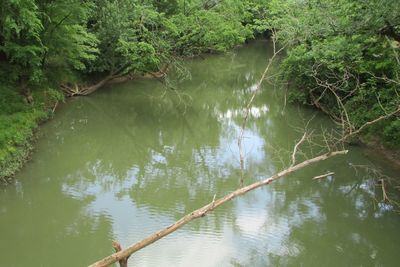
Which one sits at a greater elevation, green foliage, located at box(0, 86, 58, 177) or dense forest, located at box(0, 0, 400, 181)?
dense forest, located at box(0, 0, 400, 181)

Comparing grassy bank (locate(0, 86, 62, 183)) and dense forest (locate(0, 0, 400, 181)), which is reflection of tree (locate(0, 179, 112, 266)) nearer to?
grassy bank (locate(0, 86, 62, 183))

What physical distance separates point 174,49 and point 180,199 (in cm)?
1191

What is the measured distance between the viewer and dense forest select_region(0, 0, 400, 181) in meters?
11.0

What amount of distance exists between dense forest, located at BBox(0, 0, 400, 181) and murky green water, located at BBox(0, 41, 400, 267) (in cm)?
103

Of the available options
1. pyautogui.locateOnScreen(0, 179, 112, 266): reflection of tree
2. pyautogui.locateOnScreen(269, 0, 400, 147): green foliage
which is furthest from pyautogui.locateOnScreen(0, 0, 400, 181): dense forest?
pyautogui.locateOnScreen(0, 179, 112, 266): reflection of tree

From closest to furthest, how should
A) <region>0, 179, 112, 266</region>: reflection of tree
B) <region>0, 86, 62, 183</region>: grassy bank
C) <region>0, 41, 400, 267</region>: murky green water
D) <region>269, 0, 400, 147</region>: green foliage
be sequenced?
<region>0, 179, 112, 266</region>: reflection of tree, <region>0, 41, 400, 267</region>: murky green water, <region>269, 0, 400, 147</region>: green foliage, <region>0, 86, 62, 183</region>: grassy bank

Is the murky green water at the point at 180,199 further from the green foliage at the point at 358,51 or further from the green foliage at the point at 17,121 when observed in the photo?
the green foliage at the point at 358,51

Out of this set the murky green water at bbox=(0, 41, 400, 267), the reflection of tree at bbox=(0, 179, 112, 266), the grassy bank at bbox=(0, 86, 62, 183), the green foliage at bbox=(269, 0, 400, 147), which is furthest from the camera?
the grassy bank at bbox=(0, 86, 62, 183)

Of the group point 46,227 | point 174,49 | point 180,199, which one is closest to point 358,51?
point 180,199

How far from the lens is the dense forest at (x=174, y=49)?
10965mm

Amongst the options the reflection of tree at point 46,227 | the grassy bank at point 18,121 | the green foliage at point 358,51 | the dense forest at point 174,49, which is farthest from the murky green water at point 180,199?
the green foliage at point 358,51

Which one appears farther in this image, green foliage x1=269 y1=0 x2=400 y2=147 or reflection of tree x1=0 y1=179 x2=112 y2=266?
green foliage x1=269 y1=0 x2=400 y2=147

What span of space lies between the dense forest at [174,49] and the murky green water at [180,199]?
1027 millimetres

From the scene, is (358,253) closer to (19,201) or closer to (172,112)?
(19,201)
